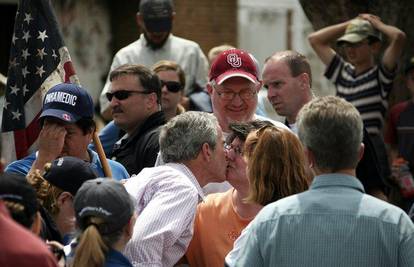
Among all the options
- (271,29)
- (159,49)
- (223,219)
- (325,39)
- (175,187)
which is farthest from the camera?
(271,29)

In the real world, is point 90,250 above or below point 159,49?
above

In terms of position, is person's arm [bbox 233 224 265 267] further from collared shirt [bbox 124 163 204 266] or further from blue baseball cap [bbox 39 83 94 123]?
blue baseball cap [bbox 39 83 94 123]

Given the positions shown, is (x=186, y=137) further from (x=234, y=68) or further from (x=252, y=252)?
(x=234, y=68)

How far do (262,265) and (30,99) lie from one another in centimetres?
319

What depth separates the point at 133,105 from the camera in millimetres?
9070

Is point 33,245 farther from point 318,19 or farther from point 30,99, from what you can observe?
point 318,19

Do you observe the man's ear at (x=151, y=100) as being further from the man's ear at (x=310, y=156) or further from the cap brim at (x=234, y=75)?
the man's ear at (x=310, y=156)

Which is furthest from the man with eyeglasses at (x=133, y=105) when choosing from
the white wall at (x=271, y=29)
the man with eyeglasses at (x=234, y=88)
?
the white wall at (x=271, y=29)

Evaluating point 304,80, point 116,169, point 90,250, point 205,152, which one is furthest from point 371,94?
point 90,250

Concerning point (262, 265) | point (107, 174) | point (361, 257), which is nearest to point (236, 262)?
point (262, 265)

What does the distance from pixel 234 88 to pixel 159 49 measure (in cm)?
298

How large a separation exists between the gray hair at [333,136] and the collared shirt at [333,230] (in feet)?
0.24

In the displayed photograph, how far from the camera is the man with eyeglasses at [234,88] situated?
28.2ft

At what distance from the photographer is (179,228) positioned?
21.4 ft
